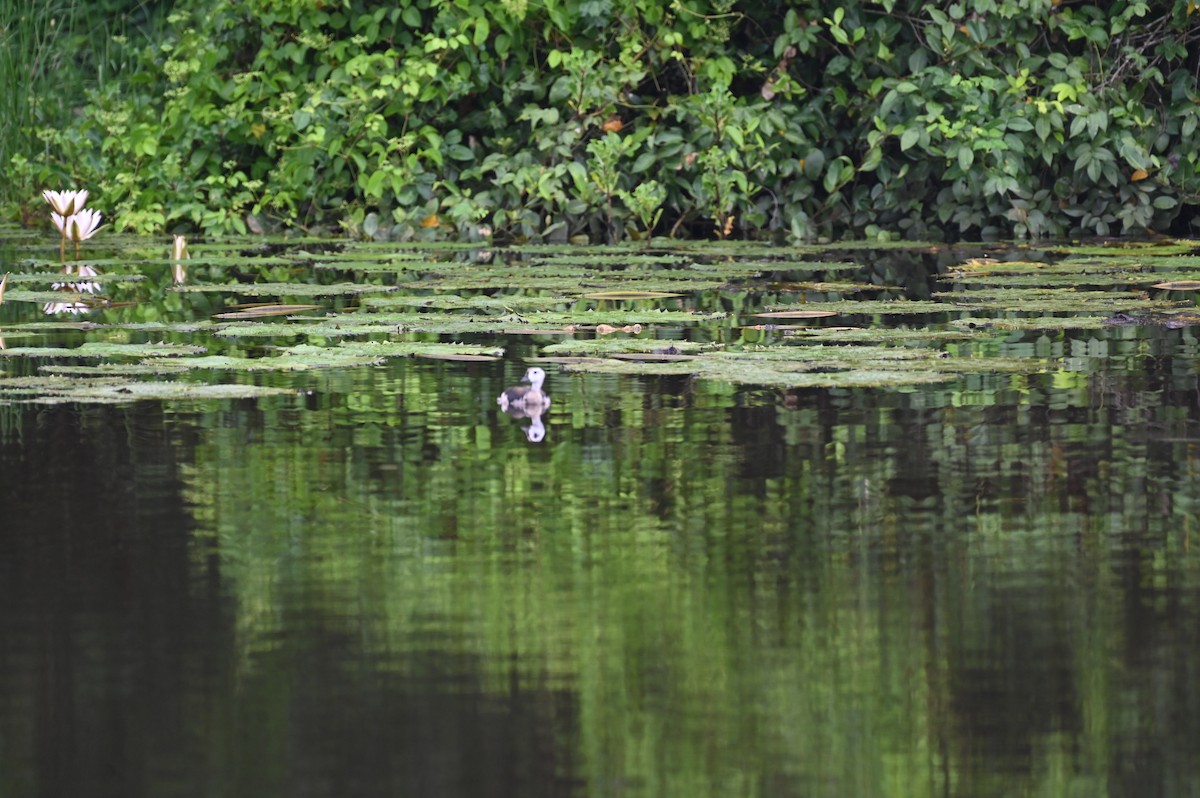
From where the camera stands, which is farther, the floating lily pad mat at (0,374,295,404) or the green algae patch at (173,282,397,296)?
the green algae patch at (173,282,397,296)

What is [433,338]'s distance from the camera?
6.00m

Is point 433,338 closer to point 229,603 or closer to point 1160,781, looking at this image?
point 229,603

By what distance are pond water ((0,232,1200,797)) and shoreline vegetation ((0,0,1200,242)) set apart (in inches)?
150

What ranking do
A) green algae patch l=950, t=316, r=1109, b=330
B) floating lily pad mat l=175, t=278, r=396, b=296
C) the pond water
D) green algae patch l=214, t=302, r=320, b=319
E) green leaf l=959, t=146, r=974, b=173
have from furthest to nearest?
green leaf l=959, t=146, r=974, b=173 < floating lily pad mat l=175, t=278, r=396, b=296 < green algae patch l=214, t=302, r=320, b=319 < green algae patch l=950, t=316, r=1109, b=330 < the pond water

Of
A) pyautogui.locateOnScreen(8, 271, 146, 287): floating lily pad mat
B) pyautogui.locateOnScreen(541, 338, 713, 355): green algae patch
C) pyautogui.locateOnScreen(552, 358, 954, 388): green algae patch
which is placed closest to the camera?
pyautogui.locateOnScreen(552, 358, 954, 388): green algae patch

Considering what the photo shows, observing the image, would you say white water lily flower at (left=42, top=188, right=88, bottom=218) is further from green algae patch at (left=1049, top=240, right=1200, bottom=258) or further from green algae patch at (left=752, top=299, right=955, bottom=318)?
green algae patch at (left=1049, top=240, right=1200, bottom=258)

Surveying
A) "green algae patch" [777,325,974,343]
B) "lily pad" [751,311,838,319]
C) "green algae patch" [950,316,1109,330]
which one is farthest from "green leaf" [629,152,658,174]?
"green algae patch" [777,325,974,343]

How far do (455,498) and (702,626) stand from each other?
93 cm

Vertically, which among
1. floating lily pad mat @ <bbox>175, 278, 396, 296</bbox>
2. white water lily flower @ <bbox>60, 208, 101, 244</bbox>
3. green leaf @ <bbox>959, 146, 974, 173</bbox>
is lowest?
floating lily pad mat @ <bbox>175, 278, 396, 296</bbox>

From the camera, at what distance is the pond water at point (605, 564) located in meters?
2.31

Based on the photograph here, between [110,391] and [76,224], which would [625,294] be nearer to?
[110,391]

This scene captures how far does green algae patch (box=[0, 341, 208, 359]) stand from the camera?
210 inches

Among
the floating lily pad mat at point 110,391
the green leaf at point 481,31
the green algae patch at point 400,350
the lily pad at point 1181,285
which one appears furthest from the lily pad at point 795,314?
the green leaf at point 481,31

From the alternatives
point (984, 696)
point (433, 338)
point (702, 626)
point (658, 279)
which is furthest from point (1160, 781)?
point (658, 279)
